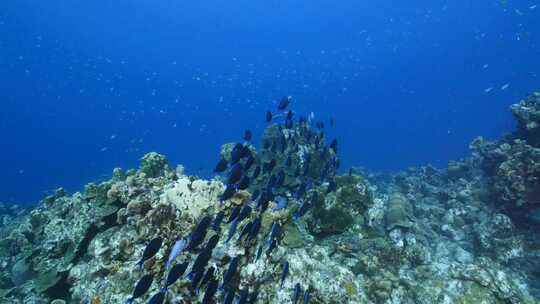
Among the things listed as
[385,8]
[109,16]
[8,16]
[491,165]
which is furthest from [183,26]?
[491,165]

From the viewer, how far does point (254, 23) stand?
19838cm

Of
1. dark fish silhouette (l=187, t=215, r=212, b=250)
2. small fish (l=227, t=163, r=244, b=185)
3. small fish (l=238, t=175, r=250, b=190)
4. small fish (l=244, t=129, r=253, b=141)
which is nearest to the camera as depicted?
dark fish silhouette (l=187, t=215, r=212, b=250)

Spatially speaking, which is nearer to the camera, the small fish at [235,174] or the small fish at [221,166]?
the small fish at [235,174]

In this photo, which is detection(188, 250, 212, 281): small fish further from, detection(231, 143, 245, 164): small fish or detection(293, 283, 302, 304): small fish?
detection(231, 143, 245, 164): small fish

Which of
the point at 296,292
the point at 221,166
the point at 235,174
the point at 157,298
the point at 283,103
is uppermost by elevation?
the point at 283,103

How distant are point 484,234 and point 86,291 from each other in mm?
12567

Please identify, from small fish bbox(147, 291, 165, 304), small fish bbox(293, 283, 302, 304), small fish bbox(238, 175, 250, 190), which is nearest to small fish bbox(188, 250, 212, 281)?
small fish bbox(147, 291, 165, 304)

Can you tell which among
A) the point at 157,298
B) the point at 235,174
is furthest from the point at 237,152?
the point at 157,298

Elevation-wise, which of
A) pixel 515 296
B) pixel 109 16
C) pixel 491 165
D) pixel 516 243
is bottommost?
pixel 515 296

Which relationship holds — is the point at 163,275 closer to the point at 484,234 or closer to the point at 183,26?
the point at 484,234

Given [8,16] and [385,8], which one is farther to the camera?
[385,8]

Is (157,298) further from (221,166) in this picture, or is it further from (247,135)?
(247,135)

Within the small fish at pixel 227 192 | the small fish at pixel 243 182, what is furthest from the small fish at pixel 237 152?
the small fish at pixel 227 192

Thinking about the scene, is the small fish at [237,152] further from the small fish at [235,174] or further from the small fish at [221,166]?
the small fish at [235,174]
